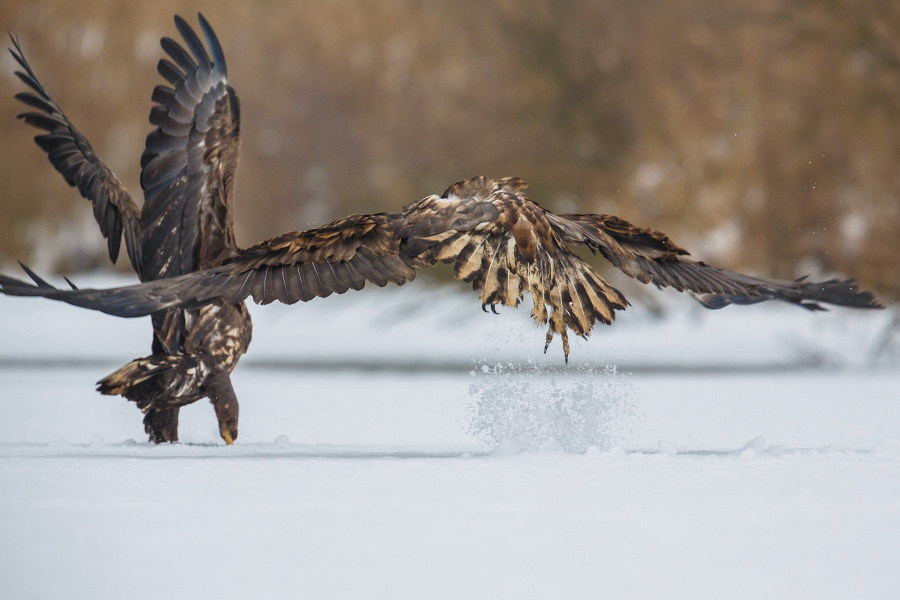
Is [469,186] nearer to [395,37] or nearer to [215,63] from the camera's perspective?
[215,63]

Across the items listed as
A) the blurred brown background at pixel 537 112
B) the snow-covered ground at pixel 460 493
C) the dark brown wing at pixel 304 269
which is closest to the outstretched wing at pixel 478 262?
the dark brown wing at pixel 304 269

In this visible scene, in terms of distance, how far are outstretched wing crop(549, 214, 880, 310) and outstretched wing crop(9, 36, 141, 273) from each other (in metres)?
1.95

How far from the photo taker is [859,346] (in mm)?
10828

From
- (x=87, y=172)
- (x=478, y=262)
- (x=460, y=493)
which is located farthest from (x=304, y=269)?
(x=87, y=172)

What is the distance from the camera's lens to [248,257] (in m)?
4.33

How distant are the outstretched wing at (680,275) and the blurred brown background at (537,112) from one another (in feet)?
21.9

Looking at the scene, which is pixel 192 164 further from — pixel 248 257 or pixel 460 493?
pixel 460 493

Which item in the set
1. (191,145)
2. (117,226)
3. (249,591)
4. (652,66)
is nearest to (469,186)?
(191,145)

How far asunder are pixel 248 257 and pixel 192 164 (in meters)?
0.90

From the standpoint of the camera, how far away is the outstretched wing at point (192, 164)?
5.04 m

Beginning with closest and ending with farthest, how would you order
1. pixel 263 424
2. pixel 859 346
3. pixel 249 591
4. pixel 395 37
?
pixel 249 591 → pixel 263 424 → pixel 859 346 → pixel 395 37

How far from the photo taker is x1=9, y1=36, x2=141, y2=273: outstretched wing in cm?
535

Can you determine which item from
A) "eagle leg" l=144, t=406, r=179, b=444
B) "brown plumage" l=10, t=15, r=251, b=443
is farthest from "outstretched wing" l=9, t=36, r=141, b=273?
"eagle leg" l=144, t=406, r=179, b=444

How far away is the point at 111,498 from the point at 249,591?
115 centimetres
